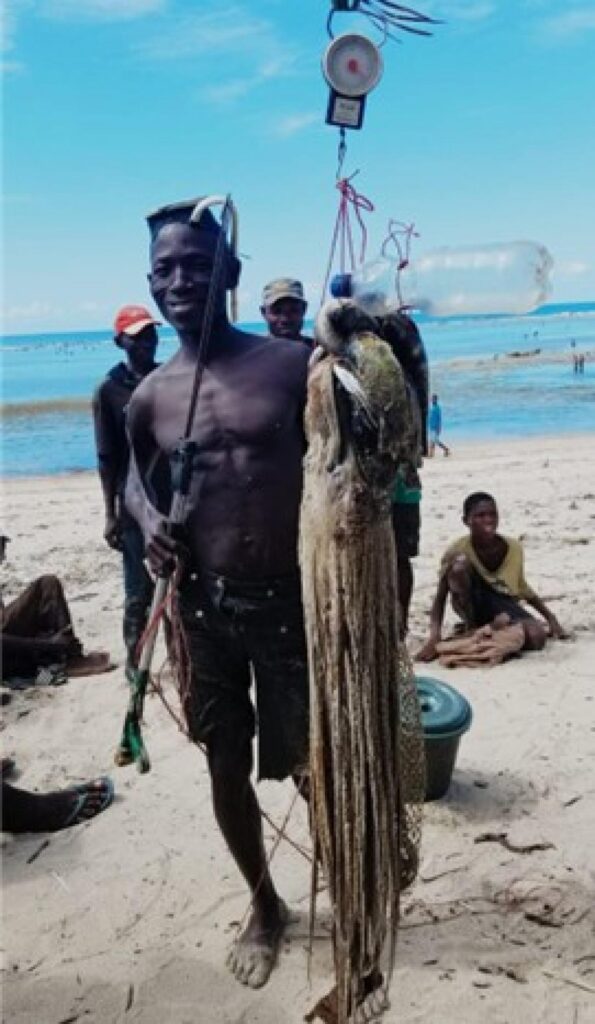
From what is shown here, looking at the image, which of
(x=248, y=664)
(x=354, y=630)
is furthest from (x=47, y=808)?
(x=354, y=630)

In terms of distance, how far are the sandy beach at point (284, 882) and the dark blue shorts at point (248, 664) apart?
765mm

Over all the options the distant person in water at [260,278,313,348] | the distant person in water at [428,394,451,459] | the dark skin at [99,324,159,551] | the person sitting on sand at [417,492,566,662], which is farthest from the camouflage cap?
the distant person in water at [428,394,451,459]

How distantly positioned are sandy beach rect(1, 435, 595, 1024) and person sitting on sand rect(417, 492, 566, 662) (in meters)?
0.38

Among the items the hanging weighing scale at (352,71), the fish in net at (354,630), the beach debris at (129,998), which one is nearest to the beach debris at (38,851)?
the beach debris at (129,998)

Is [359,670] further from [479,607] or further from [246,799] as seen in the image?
[479,607]

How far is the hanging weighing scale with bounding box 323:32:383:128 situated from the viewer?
2326 millimetres

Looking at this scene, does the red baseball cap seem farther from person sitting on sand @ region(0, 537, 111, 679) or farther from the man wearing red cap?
person sitting on sand @ region(0, 537, 111, 679)

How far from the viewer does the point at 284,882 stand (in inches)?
125

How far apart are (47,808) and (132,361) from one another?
8.55 feet

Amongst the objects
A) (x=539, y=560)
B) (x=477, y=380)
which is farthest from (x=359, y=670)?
(x=477, y=380)

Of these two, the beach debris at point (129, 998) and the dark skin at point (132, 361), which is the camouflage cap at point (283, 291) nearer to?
the dark skin at point (132, 361)

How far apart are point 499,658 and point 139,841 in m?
2.52

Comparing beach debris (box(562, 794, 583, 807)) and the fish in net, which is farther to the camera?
beach debris (box(562, 794, 583, 807))

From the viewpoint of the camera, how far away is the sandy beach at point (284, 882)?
259 centimetres
